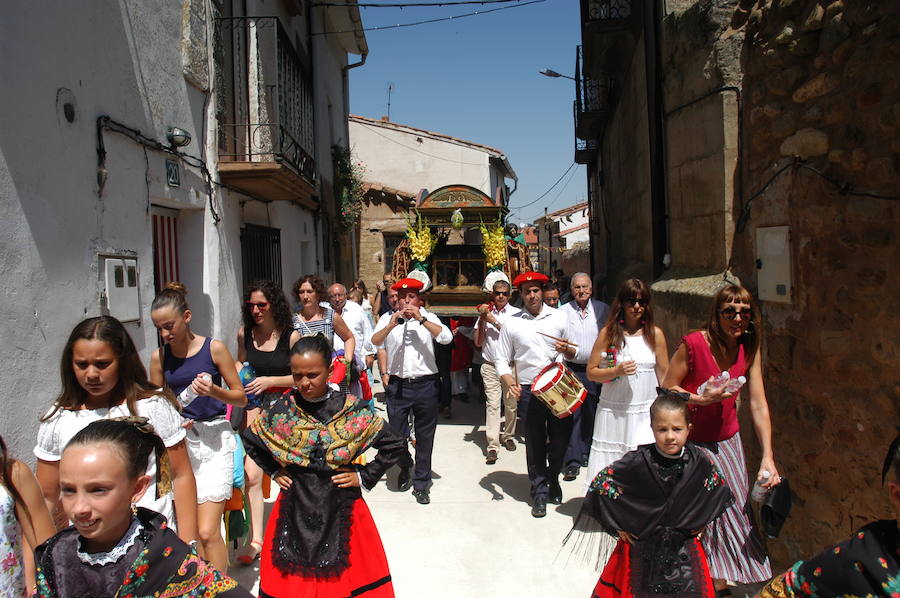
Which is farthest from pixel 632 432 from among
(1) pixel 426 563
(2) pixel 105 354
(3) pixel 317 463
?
(2) pixel 105 354

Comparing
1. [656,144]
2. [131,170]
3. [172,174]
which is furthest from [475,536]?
[656,144]

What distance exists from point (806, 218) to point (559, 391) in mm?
1990

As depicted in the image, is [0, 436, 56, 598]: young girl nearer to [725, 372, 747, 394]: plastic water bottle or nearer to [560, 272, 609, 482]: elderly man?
[725, 372, 747, 394]: plastic water bottle

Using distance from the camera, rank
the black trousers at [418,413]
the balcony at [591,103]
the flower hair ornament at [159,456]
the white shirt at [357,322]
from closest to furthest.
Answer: the flower hair ornament at [159,456] < the black trousers at [418,413] < the white shirt at [357,322] < the balcony at [591,103]

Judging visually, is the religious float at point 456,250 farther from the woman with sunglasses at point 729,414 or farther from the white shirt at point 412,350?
the woman with sunglasses at point 729,414

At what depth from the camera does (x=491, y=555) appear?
4.43 meters

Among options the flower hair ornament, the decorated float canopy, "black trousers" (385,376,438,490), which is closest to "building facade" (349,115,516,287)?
the decorated float canopy

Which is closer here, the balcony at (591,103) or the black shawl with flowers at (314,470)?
the black shawl with flowers at (314,470)

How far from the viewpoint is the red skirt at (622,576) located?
2.75 meters

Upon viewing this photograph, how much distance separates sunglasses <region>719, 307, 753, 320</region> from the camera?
3.39 m

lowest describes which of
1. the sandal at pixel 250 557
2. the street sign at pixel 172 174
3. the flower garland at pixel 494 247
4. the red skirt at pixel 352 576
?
the sandal at pixel 250 557

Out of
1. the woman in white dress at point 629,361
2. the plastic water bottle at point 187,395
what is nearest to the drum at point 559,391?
the woman in white dress at point 629,361

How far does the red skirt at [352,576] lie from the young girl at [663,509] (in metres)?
1.03

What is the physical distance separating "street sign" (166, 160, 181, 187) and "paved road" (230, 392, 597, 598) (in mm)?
3425
